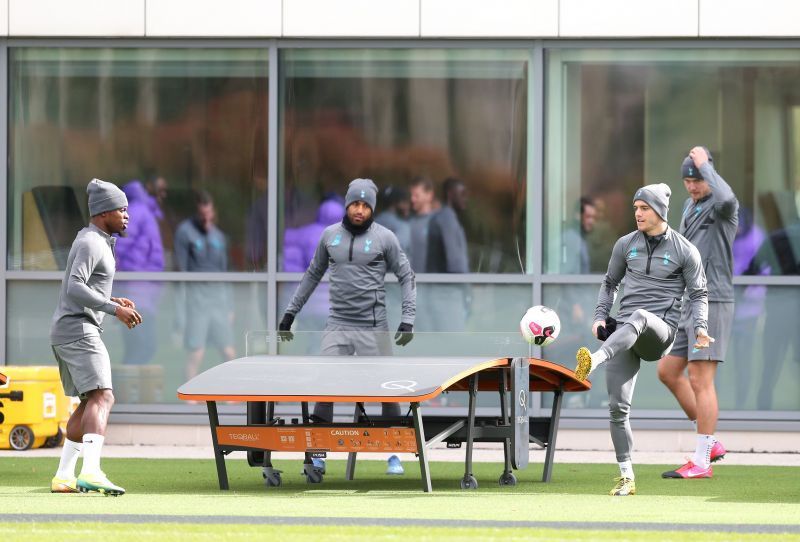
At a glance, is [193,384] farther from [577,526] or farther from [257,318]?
[257,318]

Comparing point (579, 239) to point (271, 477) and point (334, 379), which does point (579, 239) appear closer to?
point (271, 477)

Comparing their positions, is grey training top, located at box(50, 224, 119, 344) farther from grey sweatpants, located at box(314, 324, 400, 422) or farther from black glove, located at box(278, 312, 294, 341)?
grey sweatpants, located at box(314, 324, 400, 422)

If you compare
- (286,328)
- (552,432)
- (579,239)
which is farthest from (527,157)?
(552,432)

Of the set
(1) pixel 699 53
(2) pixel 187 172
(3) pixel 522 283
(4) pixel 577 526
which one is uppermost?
(1) pixel 699 53

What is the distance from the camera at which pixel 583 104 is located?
1562 centimetres

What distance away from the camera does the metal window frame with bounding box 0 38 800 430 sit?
1527 cm

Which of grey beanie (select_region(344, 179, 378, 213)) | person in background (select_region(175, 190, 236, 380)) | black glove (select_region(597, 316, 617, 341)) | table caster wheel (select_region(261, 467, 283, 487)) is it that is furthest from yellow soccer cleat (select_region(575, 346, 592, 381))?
person in background (select_region(175, 190, 236, 380))

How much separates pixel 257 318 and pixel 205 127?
1.83 meters

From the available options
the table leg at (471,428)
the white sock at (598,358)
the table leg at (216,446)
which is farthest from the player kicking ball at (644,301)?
the table leg at (216,446)
